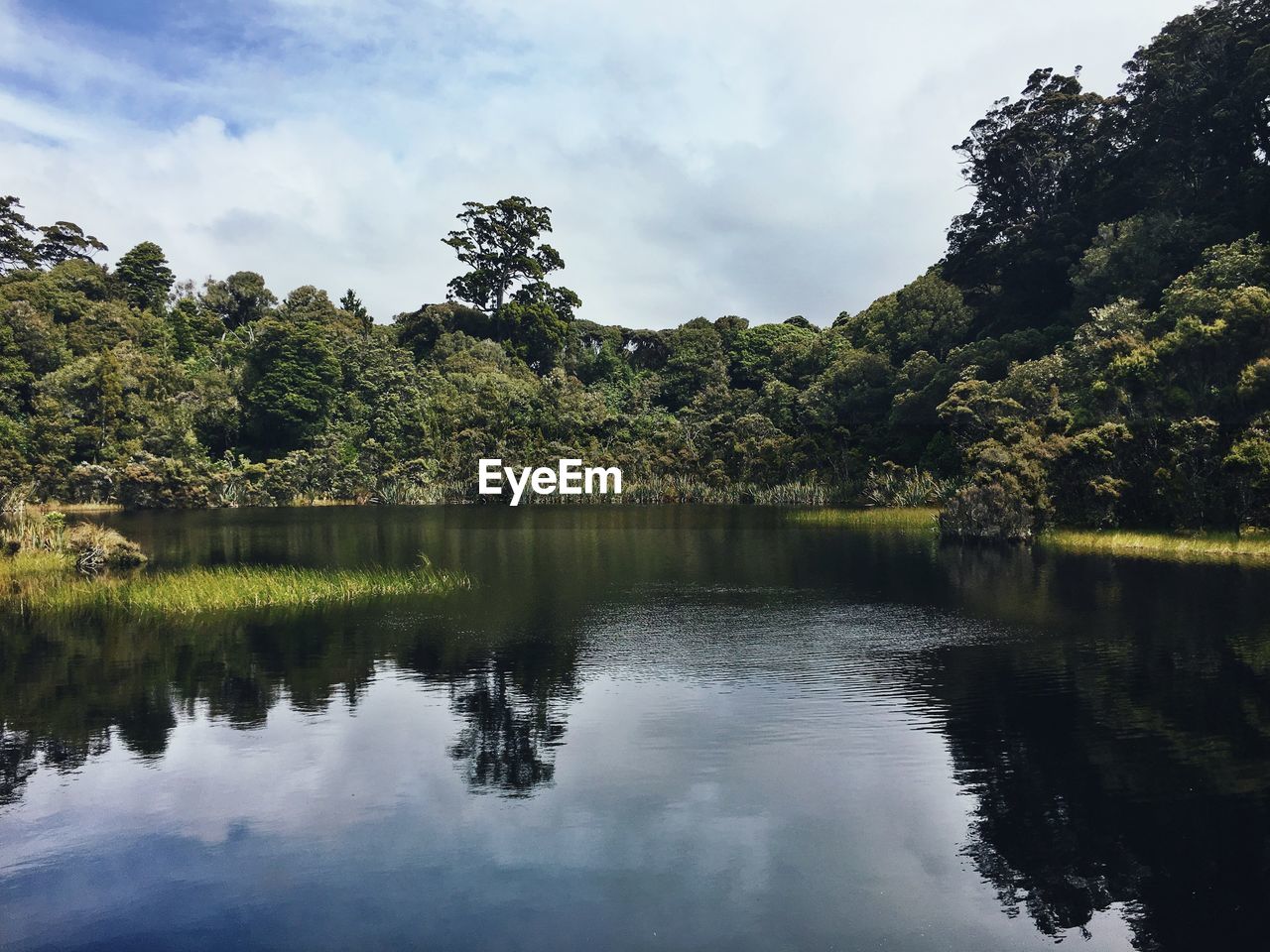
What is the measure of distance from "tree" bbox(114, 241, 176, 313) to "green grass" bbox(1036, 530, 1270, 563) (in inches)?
4930

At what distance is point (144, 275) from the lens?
5226 inches

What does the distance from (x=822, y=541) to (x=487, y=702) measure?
117ft

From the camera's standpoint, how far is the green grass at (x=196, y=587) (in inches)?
1234

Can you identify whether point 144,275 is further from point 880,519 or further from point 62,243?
Answer: point 880,519

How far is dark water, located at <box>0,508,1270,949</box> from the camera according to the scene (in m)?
10.8

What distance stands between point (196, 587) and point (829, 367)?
250 feet

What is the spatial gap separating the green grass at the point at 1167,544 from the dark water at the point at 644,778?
48.8 ft

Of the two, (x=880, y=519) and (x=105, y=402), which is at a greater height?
(x=105, y=402)

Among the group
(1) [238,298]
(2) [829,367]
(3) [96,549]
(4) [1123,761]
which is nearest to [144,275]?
(1) [238,298]

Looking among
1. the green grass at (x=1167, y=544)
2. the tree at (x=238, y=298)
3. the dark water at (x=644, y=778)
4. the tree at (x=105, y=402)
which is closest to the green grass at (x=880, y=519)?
the green grass at (x=1167, y=544)

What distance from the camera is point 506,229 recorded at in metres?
139

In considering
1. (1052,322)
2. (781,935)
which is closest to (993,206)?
(1052,322)

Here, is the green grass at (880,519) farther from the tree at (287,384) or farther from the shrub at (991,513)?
the tree at (287,384)

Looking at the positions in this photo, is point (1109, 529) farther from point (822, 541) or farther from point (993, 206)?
point (993, 206)
